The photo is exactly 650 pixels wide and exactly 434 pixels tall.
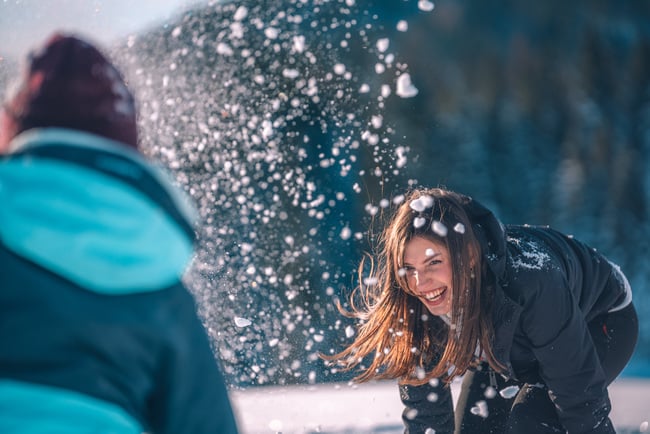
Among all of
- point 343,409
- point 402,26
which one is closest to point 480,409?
point 343,409

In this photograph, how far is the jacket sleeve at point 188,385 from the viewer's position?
0.88 m

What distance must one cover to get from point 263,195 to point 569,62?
424 centimetres

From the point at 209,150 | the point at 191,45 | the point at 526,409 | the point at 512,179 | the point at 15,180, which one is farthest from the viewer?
the point at 512,179

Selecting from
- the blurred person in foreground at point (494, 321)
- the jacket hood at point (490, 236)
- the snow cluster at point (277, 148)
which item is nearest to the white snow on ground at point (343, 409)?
the blurred person in foreground at point (494, 321)

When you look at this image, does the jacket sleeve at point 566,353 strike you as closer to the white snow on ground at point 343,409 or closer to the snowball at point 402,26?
the white snow on ground at point 343,409

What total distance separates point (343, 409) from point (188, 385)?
10.0 ft

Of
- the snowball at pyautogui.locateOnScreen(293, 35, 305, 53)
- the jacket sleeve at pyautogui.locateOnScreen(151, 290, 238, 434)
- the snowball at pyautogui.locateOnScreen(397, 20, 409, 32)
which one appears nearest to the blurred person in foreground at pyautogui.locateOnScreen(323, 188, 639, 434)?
the jacket sleeve at pyautogui.locateOnScreen(151, 290, 238, 434)

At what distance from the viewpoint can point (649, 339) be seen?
259 inches

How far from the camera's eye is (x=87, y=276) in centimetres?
82

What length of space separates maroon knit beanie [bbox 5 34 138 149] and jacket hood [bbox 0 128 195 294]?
49 millimetres

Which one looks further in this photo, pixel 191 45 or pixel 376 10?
pixel 376 10

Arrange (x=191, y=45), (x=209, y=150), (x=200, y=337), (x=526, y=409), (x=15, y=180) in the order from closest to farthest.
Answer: (x=15, y=180)
(x=200, y=337)
(x=526, y=409)
(x=209, y=150)
(x=191, y=45)

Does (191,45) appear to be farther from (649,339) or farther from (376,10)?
(649,339)

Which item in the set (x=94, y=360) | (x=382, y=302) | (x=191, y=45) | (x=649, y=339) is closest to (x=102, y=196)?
(x=94, y=360)
